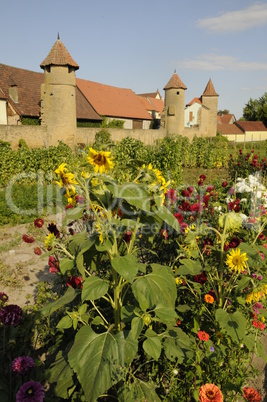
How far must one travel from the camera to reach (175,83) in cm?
3272

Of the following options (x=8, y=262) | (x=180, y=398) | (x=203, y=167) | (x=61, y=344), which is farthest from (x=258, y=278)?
(x=203, y=167)

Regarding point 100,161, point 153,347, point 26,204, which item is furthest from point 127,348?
point 26,204

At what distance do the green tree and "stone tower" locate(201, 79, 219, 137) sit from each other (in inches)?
651

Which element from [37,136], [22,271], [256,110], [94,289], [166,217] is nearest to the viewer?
[94,289]

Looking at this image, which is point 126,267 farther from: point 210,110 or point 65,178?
point 210,110

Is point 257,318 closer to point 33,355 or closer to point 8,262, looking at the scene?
point 33,355

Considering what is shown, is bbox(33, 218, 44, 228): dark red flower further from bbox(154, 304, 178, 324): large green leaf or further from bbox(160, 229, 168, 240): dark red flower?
bbox(154, 304, 178, 324): large green leaf

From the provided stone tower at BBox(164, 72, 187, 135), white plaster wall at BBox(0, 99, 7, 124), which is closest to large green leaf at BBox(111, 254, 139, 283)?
white plaster wall at BBox(0, 99, 7, 124)

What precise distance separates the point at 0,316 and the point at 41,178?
28.9 feet

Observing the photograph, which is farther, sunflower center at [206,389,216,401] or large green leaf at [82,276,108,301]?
large green leaf at [82,276,108,301]

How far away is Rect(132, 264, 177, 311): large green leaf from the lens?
1765mm

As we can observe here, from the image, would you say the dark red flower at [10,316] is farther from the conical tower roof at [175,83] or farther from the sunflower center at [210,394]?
the conical tower roof at [175,83]

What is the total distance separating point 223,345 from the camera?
2.20 metres

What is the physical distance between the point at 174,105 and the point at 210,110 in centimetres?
1032
